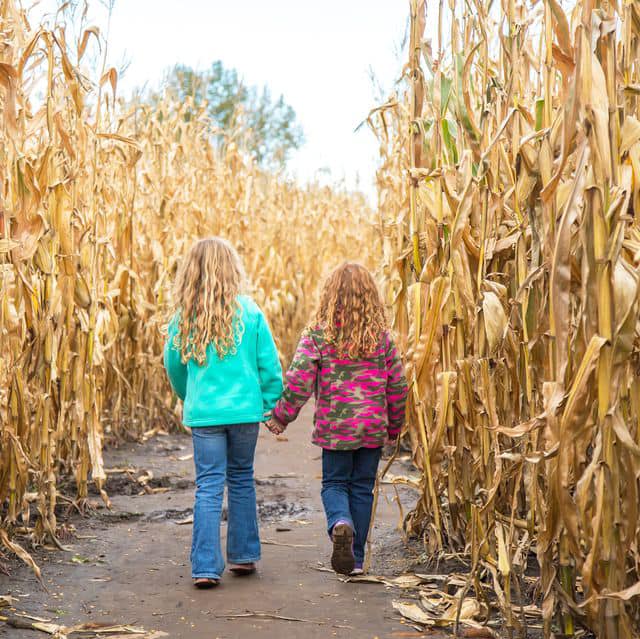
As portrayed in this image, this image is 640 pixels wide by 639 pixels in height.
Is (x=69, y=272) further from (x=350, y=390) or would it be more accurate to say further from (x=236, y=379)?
(x=350, y=390)

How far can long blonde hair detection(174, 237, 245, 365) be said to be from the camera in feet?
12.0

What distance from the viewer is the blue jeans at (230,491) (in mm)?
3535

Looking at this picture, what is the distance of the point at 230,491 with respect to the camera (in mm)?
3777

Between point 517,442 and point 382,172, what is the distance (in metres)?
3.77

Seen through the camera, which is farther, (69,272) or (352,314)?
(69,272)

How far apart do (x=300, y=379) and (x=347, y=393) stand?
21cm

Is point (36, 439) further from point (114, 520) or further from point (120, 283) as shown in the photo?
point (120, 283)

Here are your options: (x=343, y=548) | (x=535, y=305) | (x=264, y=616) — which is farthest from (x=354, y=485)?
(x=535, y=305)

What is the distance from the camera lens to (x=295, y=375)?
3.67 metres

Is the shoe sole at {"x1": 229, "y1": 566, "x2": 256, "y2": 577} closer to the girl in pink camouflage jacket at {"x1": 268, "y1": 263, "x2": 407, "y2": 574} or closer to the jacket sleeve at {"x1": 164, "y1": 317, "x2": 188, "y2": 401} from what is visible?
the girl in pink camouflage jacket at {"x1": 268, "y1": 263, "x2": 407, "y2": 574}

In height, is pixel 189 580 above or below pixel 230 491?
below

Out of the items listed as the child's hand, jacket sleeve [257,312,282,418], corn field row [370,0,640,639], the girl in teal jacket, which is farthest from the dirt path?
jacket sleeve [257,312,282,418]

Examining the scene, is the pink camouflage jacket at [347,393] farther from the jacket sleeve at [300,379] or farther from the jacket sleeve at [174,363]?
the jacket sleeve at [174,363]

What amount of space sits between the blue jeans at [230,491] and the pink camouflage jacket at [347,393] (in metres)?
0.22
